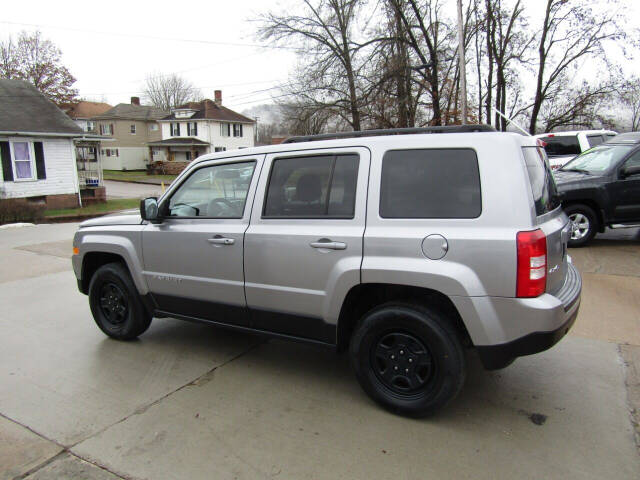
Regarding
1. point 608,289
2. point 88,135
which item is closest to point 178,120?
point 88,135

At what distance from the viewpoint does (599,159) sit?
8555 millimetres

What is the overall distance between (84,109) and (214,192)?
70238mm

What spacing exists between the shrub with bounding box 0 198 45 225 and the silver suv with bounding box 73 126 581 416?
1442 cm

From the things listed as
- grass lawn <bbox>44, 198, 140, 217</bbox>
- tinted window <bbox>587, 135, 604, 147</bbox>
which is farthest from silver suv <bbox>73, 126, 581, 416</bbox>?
grass lawn <bbox>44, 198, 140, 217</bbox>

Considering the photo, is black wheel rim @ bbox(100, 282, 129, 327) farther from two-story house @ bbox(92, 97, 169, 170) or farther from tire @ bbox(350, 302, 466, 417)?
two-story house @ bbox(92, 97, 169, 170)

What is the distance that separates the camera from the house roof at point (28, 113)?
19844 millimetres

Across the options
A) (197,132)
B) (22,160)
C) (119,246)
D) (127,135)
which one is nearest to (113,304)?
(119,246)

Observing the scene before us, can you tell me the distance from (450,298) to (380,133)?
1.28 m

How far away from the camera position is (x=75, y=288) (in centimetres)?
694

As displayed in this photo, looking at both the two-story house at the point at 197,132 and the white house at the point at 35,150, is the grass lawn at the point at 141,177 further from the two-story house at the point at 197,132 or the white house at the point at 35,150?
the white house at the point at 35,150

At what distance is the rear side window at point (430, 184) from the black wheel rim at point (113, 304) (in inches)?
117

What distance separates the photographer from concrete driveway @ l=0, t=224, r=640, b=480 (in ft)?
8.88

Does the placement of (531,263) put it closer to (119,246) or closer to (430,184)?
(430,184)

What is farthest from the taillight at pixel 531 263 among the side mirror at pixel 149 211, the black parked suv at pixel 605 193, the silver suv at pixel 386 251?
the black parked suv at pixel 605 193
